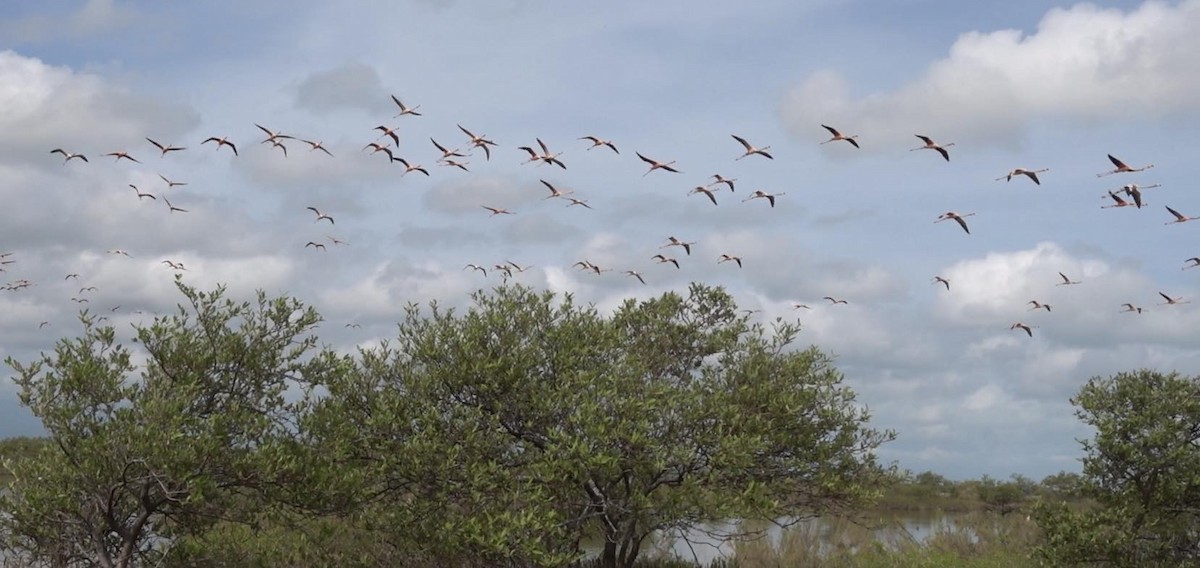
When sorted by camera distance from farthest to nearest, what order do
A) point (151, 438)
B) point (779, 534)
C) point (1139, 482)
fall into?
point (779, 534) < point (1139, 482) < point (151, 438)

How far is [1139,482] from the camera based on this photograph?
23594 mm

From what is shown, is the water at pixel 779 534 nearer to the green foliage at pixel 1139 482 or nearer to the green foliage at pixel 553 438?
the green foliage at pixel 553 438

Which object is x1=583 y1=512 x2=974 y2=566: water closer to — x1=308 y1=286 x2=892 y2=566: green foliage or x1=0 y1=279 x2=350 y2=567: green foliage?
x1=308 y1=286 x2=892 y2=566: green foliage

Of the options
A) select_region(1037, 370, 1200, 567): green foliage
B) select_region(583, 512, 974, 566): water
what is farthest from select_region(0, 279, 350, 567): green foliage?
select_region(1037, 370, 1200, 567): green foliage

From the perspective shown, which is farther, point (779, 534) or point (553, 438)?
point (779, 534)

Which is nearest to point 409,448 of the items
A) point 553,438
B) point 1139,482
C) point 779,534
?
point 553,438

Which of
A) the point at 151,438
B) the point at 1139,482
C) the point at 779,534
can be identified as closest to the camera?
the point at 151,438

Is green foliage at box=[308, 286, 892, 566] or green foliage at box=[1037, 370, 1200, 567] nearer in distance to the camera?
green foliage at box=[308, 286, 892, 566]

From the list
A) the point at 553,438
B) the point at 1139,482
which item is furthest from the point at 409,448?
the point at 1139,482

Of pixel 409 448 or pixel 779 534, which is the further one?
pixel 779 534

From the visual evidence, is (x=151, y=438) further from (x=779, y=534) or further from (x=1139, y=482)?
(x=779, y=534)

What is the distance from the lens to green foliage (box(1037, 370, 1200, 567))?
22859 mm

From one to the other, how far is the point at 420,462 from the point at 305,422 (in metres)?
2.45

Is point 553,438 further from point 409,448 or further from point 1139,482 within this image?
point 1139,482
